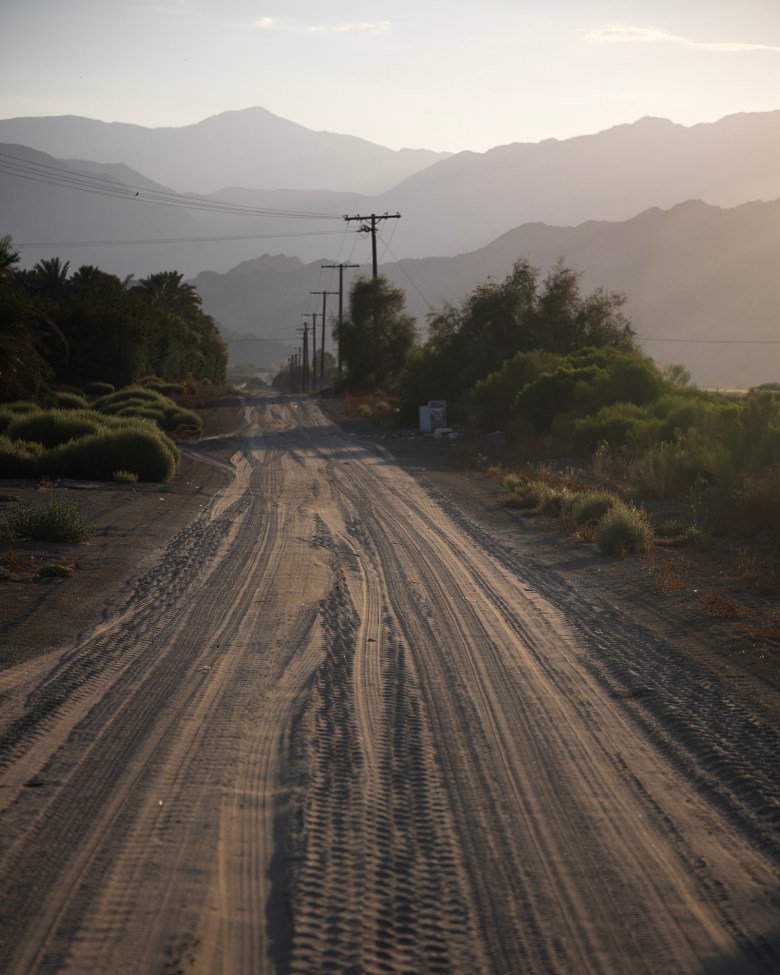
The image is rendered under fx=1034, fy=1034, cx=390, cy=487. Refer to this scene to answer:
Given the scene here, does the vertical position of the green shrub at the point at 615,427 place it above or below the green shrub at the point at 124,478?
above

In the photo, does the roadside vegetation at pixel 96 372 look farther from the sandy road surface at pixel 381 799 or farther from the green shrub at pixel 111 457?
the sandy road surface at pixel 381 799

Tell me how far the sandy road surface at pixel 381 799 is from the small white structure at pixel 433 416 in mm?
30700

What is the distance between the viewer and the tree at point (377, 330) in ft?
213

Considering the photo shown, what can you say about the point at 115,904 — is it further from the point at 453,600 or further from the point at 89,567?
the point at 89,567

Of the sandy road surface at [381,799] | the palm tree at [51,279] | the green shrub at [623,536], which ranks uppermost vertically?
the palm tree at [51,279]

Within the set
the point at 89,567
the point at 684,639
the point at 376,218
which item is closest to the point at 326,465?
the point at 89,567

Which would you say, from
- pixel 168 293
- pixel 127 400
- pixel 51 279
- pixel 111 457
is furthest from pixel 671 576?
pixel 168 293

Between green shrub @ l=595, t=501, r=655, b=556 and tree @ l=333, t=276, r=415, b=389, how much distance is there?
165 feet

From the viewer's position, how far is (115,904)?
4582 mm

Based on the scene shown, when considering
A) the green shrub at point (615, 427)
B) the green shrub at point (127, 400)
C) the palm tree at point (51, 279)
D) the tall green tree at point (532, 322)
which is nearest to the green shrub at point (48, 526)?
the green shrub at point (615, 427)

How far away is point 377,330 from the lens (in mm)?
65438

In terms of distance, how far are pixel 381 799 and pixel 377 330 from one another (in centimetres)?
6076

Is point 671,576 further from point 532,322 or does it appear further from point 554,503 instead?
point 532,322

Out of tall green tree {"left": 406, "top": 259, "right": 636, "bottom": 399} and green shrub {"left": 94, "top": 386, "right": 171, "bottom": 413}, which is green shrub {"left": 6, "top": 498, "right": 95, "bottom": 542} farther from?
tall green tree {"left": 406, "top": 259, "right": 636, "bottom": 399}
